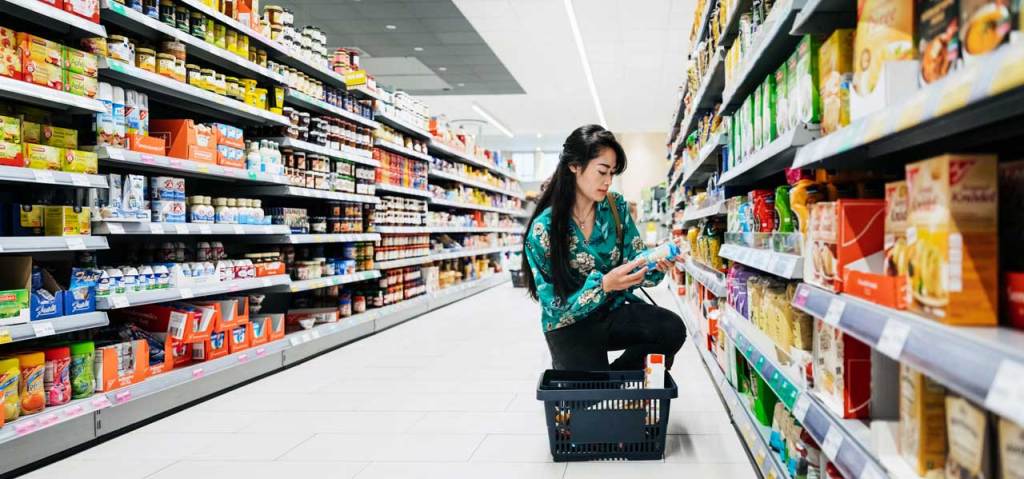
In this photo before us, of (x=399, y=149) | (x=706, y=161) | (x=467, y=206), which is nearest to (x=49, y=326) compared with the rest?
(x=706, y=161)

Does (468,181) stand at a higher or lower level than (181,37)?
lower

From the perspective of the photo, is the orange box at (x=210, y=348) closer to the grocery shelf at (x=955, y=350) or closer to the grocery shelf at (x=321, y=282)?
the grocery shelf at (x=321, y=282)

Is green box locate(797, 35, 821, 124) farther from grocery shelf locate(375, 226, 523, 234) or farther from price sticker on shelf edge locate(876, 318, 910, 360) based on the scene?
grocery shelf locate(375, 226, 523, 234)

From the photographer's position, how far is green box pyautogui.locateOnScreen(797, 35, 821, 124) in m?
1.65

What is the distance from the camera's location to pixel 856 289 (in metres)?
1.35

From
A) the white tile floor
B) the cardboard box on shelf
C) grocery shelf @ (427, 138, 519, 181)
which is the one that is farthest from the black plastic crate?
grocery shelf @ (427, 138, 519, 181)

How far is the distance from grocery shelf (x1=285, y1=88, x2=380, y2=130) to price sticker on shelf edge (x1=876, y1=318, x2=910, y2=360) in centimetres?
441

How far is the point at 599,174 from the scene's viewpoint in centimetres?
280

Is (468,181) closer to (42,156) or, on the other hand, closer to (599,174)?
(599,174)

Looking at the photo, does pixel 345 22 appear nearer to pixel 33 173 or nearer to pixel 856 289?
pixel 33 173

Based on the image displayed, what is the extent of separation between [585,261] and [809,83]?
133cm

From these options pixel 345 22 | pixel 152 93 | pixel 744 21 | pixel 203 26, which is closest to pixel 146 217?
pixel 152 93

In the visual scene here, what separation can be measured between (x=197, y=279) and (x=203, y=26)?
56.9 inches

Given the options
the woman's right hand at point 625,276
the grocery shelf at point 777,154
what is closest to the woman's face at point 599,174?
the woman's right hand at point 625,276
